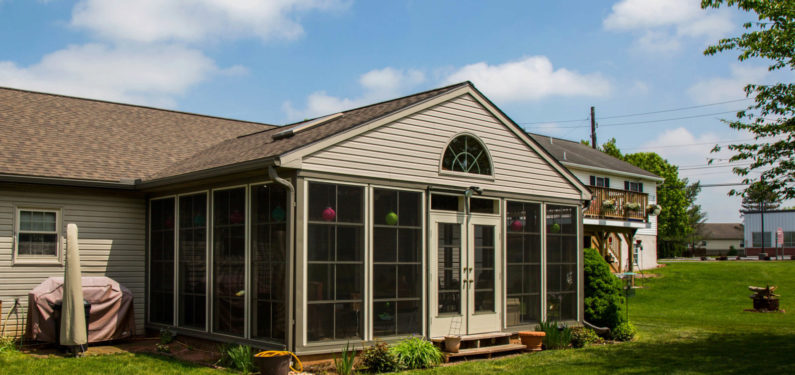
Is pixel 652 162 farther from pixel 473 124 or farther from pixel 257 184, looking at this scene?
pixel 257 184

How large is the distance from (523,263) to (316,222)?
189 inches

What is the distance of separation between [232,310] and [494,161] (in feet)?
17.3

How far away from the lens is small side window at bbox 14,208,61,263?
39.2 ft

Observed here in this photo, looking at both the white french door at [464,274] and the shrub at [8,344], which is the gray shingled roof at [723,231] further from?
the shrub at [8,344]

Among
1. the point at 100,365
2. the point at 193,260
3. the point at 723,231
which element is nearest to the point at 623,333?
the point at 193,260

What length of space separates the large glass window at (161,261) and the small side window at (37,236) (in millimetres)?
1619

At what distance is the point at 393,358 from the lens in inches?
388

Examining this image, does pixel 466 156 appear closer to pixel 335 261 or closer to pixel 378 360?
pixel 335 261

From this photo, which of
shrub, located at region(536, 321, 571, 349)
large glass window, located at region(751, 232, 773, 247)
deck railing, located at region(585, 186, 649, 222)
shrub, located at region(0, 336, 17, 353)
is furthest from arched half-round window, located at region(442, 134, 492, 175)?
large glass window, located at region(751, 232, 773, 247)

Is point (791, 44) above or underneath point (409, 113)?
above

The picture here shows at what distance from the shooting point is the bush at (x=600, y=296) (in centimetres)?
1425

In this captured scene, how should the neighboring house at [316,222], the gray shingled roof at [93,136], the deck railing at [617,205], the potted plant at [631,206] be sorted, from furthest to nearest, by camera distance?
the potted plant at [631,206]
the deck railing at [617,205]
the gray shingled roof at [93,136]
the neighboring house at [316,222]

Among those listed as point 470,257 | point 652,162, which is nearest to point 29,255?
point 470,257

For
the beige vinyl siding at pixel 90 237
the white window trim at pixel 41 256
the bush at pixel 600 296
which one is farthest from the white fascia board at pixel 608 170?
the white window trim at pixel 41 256
